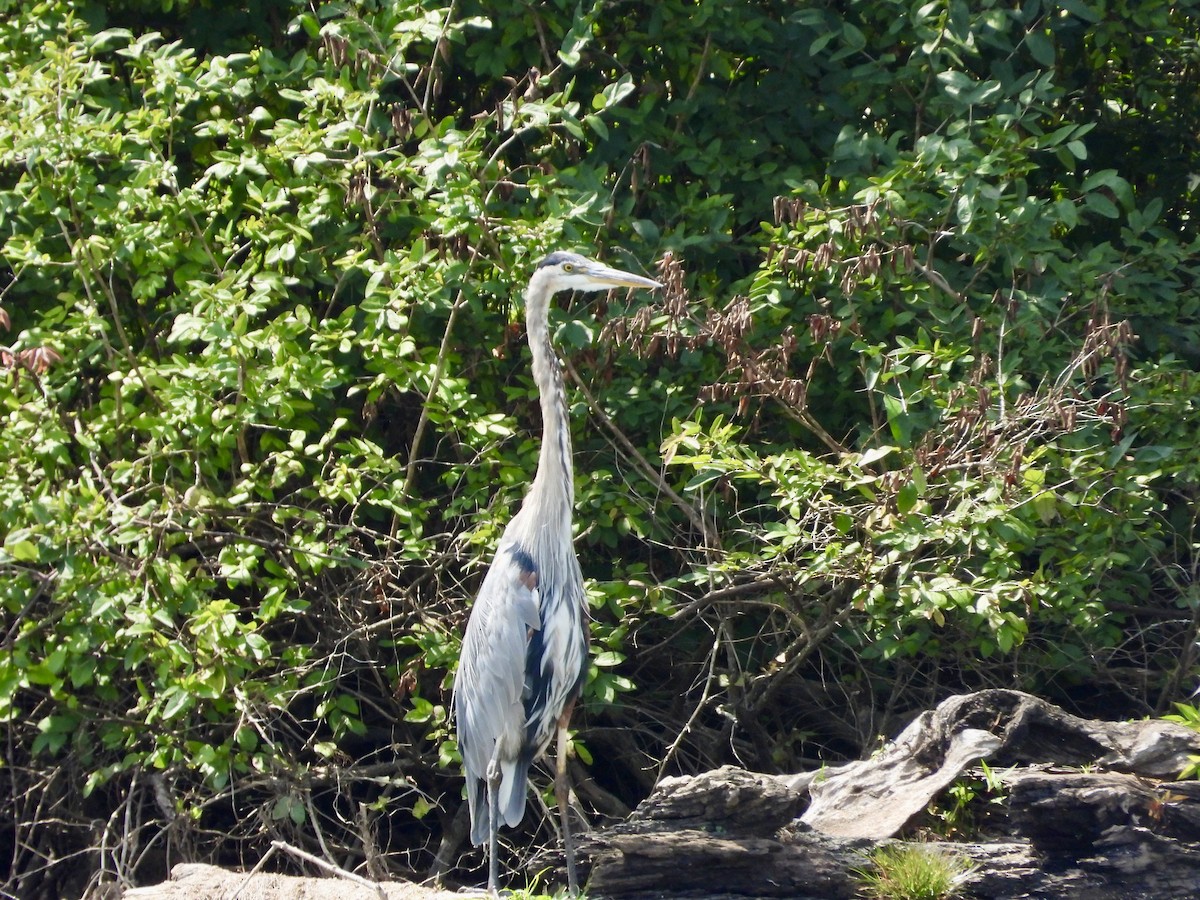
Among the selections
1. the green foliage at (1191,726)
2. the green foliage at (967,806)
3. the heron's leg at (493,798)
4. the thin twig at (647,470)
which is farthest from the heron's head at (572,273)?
the green foliage at (1191,726)

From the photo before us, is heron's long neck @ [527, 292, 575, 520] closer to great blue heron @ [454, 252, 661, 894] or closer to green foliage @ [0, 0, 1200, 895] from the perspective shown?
great blue heron @ [454, 252, 661, 894]

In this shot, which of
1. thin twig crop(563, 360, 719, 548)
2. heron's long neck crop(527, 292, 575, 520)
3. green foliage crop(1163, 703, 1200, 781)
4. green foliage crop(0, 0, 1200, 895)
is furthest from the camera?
thin twig crop(563, 360, 719, 548)

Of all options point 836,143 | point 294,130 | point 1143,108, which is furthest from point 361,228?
point 1143,108

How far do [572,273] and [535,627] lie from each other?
1.11 meters

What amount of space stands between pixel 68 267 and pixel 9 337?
1.76 ft

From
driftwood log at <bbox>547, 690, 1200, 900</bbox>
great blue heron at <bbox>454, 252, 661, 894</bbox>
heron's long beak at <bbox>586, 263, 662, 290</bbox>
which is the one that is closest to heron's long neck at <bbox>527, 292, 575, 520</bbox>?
great blue heron at <bbox>454, 252, 661, 894</bbox>

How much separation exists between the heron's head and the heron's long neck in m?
0.08

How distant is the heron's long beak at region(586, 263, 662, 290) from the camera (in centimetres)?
413

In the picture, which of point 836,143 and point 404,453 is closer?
point 836,143

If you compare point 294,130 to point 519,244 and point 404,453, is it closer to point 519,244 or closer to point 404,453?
point 519,244

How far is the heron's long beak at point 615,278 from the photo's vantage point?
163 inches

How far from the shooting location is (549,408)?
4.25 metres

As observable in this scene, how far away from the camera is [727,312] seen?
176 inches

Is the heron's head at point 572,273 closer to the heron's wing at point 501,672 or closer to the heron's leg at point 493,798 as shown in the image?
the heron's wing at point 501,672
